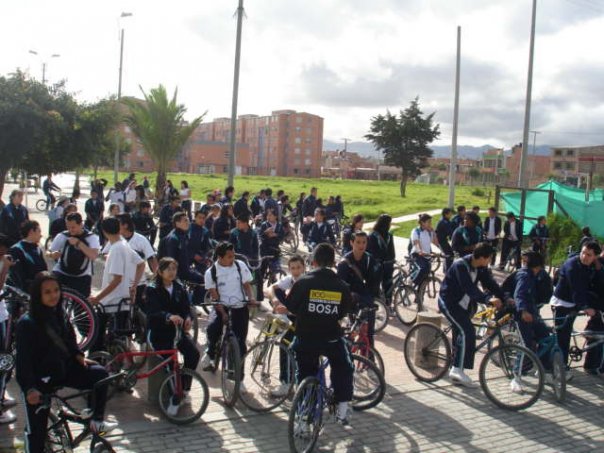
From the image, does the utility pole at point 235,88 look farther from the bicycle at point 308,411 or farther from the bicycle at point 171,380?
the bicycle at point 308,411

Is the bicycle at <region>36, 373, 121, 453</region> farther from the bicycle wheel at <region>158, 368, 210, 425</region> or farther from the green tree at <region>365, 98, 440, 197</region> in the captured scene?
the green tree at <region>365, 98, 440, 197</region>

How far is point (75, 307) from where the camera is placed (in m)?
6.91

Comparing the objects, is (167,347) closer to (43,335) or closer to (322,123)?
(43,335)

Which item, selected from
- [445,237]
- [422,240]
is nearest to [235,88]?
[445,237]

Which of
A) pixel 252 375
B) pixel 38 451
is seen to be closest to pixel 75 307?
pixel 252 375

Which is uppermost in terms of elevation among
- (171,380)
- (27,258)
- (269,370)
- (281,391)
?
(27,258)

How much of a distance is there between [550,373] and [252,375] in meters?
3.45

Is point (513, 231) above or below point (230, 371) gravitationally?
above

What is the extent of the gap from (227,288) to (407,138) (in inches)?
1657

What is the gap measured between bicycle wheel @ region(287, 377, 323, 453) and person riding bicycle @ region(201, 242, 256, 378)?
1538 millimetres

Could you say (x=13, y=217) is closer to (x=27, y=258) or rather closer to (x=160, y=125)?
(x=27, y=258)

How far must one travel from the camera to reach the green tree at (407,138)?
154 feet

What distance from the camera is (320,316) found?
543 centimetres

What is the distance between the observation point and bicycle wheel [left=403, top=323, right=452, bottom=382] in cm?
766
